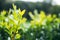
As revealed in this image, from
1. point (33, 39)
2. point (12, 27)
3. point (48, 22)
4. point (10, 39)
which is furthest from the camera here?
point (48, 22)

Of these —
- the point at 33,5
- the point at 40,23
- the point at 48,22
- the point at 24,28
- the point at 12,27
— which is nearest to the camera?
the point at 12,27

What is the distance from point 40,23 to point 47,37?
0.36m

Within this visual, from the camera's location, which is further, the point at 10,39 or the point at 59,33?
the point at 59,33

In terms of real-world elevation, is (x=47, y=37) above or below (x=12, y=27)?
below

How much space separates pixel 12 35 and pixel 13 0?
15.8m

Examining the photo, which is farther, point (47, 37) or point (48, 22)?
point (48, 22)

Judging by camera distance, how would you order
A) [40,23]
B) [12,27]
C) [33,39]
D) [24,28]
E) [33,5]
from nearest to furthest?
[12,27], [33,39], [24,28], [40,23], [33,5]

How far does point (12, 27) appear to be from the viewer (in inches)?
91.3

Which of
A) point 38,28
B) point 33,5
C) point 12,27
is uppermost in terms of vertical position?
point 12,27

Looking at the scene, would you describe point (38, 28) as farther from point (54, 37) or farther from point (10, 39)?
point (10, 39)

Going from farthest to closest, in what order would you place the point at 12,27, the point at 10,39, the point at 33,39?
the point at 33,39 → the point at 10,39 → the point at 12,27

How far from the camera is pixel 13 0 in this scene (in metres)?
18.1

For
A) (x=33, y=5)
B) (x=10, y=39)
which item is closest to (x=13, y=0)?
(x=33, y=5)

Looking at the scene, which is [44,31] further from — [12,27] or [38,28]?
[12,27]
